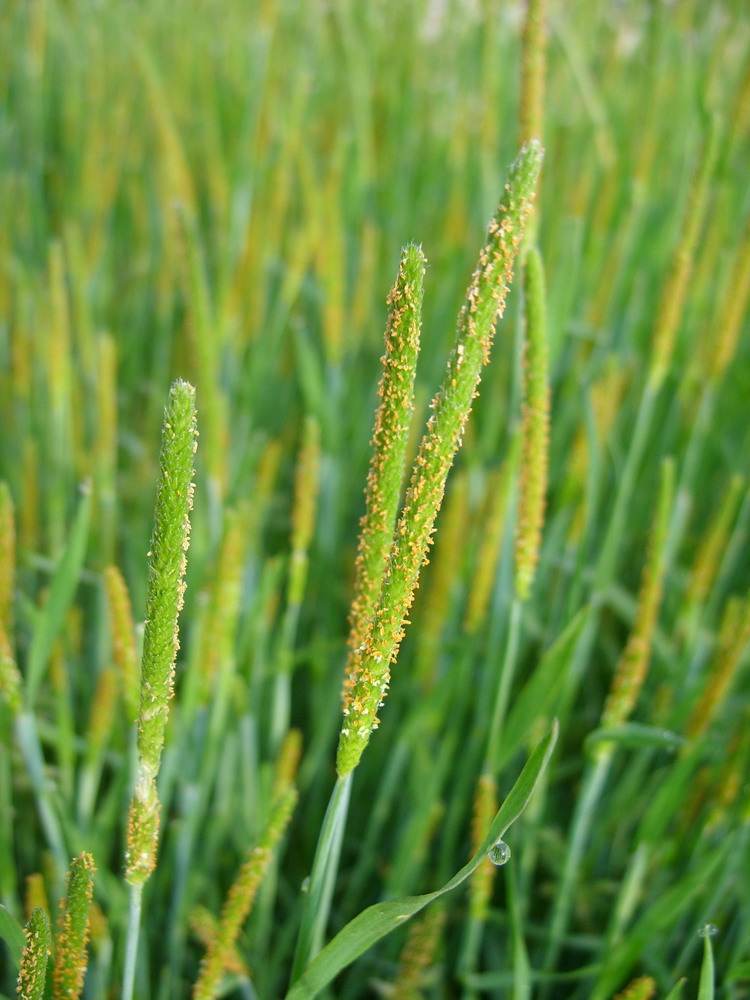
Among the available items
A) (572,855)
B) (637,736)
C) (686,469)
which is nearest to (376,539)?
(637,736)

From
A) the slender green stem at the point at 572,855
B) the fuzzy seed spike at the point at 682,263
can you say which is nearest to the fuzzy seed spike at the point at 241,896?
the slender green stem at the point at 572,855

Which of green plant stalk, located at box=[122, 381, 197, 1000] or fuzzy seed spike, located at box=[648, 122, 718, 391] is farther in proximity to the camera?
fuzzy seed spike, located at box=[648, 122, 718, 391]

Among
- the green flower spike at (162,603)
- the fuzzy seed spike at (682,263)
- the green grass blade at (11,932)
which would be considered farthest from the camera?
the fuzzy seed spike at (682,263)

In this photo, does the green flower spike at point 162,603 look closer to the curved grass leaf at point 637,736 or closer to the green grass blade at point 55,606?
the green grass blade at point 55,606

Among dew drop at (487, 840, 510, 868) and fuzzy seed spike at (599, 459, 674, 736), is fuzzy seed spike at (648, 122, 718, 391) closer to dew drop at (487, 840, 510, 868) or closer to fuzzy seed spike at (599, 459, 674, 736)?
fuzzy seed spike at (599, 459, 674, 736)

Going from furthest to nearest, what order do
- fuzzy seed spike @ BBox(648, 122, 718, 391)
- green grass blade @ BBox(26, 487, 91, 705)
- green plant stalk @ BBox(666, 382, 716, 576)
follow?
green plant stalk @ BBox(666, 382, 716, 576), fuzzy seed spike @ BBox(648, 122, 718, 391), green grass blade @ BBox(26, 487, 91, 705)

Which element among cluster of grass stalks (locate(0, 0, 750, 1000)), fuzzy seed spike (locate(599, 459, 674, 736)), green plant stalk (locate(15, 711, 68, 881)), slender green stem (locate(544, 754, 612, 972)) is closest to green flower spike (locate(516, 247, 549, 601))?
cluster of grass stalks (locate(0, 0, 750, 1000))

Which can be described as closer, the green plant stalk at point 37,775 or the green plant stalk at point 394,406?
the green plant stalk at point 394,406

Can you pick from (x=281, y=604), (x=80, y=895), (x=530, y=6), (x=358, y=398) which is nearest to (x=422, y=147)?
(x=358, y=398)

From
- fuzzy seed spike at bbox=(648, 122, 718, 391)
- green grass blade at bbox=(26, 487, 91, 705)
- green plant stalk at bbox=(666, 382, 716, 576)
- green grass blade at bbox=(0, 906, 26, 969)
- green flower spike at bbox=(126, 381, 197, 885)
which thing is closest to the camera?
green flower spike at bbox=(126, 381, 197, 885)
